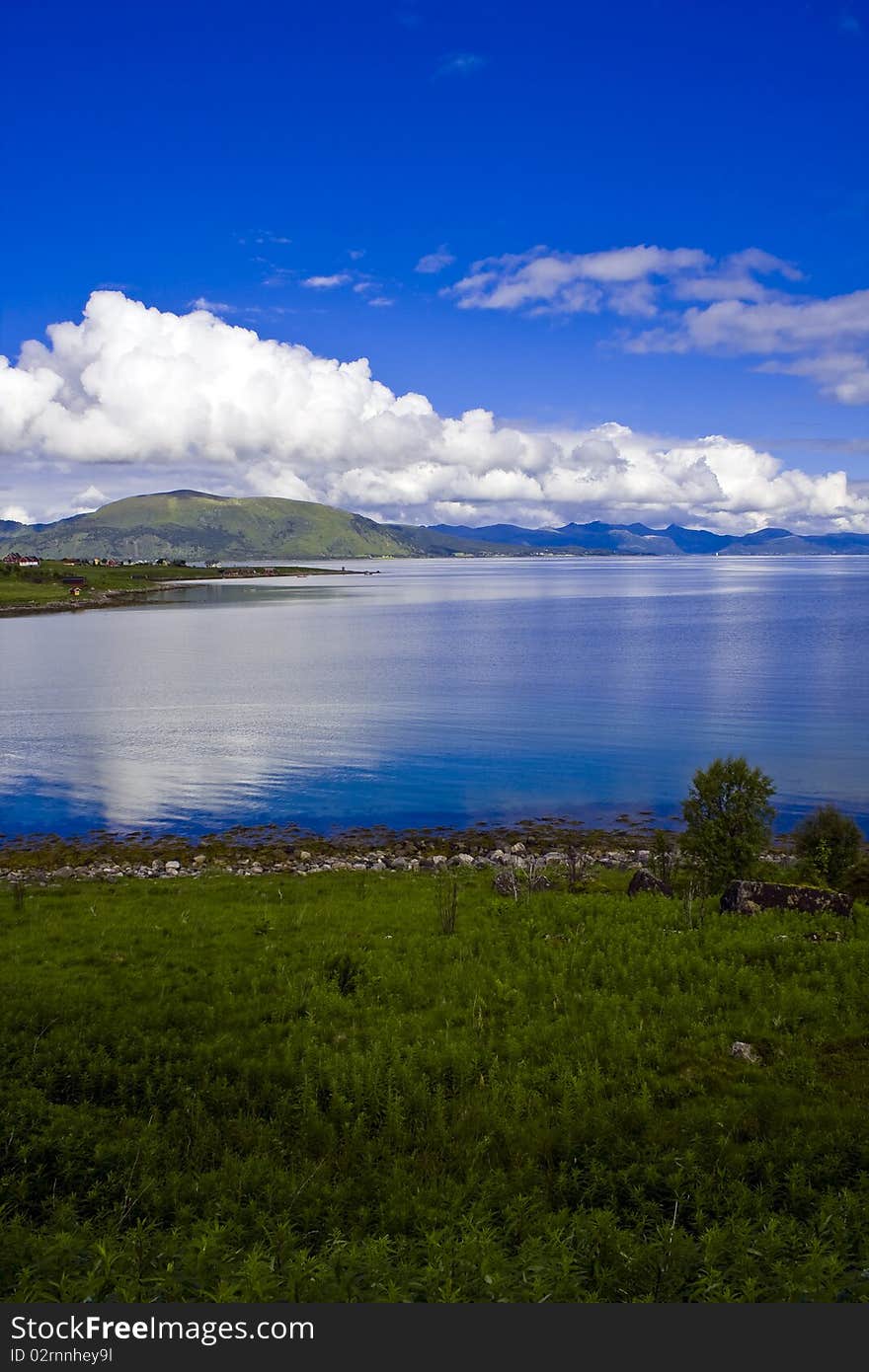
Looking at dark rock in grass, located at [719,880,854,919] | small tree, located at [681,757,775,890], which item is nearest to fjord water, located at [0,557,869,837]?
small tree, located at [681,757,775,890]

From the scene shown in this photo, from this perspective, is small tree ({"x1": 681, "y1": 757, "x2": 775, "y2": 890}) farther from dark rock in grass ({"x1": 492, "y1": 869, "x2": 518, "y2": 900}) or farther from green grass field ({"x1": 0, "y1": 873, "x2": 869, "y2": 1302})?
dark rock in grass ({"x1": 492, "y1": 869, "x2": 518, "y2": 900})

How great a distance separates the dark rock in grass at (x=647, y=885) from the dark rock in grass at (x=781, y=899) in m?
2.20

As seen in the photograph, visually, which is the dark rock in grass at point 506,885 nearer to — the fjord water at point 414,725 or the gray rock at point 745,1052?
the gray rock at point 745,1052

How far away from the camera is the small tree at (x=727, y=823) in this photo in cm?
2578

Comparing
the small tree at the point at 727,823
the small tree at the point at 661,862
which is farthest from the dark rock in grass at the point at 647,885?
the small tree at the point at 727,823

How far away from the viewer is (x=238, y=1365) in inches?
288

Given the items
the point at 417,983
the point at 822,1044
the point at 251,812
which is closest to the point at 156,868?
the point at 251,812

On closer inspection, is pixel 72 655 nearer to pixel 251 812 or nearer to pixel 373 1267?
pixel 251 812

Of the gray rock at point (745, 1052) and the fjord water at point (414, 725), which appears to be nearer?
the gray rock at point (745, 1052)

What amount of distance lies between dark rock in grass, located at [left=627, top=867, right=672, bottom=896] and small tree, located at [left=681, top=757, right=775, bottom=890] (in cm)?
198

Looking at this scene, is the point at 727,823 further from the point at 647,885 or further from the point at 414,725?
the point at 414,725

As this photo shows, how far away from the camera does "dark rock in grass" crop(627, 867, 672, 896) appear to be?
24.2 m

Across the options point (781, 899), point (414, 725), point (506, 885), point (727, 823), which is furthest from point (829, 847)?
point (414, 725)

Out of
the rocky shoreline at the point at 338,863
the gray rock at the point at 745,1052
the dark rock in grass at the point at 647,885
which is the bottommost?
the rocky shoreline at the point at 338,863
